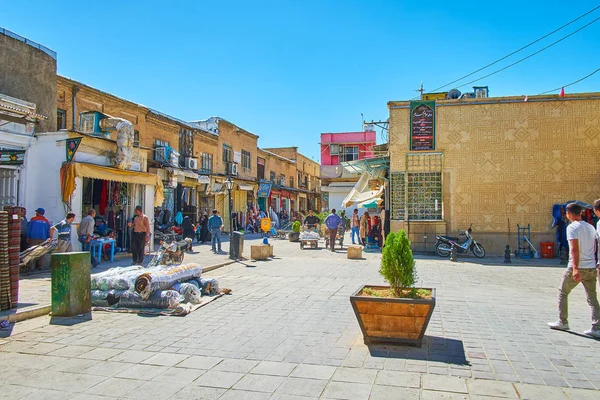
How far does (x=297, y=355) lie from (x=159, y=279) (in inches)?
132

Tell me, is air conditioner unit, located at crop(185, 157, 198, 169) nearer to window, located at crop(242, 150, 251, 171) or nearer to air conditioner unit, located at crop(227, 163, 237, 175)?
air conditioner unit, located at crop(227, 163, 237, 175)

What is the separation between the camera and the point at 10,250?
668cm

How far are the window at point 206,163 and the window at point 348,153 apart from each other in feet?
48.2

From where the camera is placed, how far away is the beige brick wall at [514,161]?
15758 mm

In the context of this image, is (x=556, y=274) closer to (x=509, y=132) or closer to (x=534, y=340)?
(x=509, y=132)

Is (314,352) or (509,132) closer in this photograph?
(314,352)

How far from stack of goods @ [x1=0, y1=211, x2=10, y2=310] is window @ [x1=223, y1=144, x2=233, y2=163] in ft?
79.1

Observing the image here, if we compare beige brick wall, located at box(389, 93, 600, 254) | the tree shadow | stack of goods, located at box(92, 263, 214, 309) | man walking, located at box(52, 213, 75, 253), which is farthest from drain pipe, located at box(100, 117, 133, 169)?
beige brick wall, located at box(389, 93, 600, 254)

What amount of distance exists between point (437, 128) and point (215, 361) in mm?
14001

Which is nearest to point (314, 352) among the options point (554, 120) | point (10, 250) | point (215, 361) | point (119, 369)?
point (215, 361)

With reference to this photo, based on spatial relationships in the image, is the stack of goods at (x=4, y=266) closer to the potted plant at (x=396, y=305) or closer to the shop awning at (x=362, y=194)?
the potted plant at (x=396, y=305)

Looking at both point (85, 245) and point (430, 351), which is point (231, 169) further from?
point (430, 351)

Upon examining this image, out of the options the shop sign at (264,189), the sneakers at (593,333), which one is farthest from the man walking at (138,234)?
the shop sign at (264,189)

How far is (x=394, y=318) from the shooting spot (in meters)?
5.13
